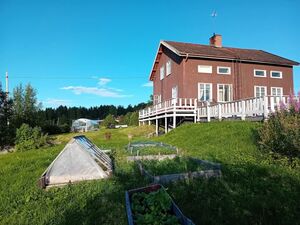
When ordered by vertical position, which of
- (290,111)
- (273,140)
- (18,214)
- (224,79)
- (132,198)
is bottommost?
(18,214)

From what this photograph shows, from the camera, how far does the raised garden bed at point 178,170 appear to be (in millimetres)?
5297

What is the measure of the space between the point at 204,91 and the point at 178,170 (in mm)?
17064

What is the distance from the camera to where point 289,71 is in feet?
81.9

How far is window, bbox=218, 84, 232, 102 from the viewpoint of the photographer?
22750mm

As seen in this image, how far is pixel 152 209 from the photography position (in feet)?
11.4

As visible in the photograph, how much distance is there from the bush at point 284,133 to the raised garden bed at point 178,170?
213cm

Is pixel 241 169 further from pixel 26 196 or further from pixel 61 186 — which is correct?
pixel 26 196

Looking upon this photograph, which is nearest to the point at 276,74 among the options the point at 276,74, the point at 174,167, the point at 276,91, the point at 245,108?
the point at 276,74

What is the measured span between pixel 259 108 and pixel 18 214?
11.8 metres

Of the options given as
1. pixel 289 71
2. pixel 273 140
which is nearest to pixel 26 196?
pixel 273 140

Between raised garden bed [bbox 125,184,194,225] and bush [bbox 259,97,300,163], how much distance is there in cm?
424

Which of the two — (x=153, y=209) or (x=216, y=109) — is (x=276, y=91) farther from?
(x=153, y=209)

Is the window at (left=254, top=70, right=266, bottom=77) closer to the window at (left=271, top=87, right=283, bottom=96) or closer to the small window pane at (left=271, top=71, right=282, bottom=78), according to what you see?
the small window pane at (left=271, top=71, right=282, bottom=78)

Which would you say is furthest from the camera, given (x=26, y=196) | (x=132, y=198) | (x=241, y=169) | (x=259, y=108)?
(x=259, y=108)
